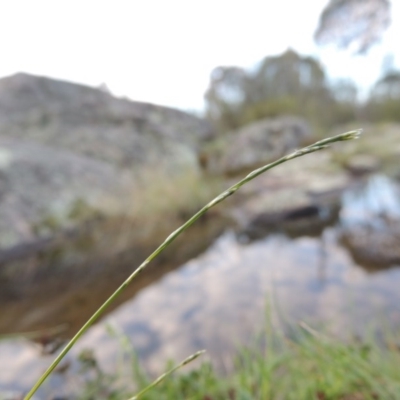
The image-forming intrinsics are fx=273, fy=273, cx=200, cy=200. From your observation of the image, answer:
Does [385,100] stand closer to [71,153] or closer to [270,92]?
[270,92]

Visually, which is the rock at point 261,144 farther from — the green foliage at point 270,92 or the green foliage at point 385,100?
the green foliage at point 385,100

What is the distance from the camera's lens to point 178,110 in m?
4.01

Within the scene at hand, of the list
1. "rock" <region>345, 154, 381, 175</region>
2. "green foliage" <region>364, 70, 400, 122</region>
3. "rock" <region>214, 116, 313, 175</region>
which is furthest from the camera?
"green foliage" <region>364, 70, 400, 122</region>

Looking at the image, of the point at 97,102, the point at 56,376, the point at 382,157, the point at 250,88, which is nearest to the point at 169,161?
the point at 97,102

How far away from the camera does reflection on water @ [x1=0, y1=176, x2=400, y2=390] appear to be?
981mm

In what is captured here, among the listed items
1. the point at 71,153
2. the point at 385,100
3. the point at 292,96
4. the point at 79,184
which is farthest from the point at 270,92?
the point at 79,184

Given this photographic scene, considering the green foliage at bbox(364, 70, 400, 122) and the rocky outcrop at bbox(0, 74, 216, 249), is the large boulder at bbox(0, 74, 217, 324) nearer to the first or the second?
the rocky outcrop at bbox(0, 74, 216, 249)

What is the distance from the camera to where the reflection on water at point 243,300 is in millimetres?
981

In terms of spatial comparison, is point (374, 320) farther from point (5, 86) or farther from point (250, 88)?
point (250, 88)

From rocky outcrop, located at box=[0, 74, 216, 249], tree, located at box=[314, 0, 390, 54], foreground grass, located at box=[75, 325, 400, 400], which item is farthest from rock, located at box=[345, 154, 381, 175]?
tree, located at box=[314, 0, 390, 54]

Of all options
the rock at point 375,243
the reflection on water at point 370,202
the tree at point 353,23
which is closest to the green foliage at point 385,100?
the tree at point 353,23

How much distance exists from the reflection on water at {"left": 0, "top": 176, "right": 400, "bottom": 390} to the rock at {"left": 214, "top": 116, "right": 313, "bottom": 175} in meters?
4.00

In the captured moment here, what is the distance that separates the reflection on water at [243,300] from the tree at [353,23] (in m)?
9.29

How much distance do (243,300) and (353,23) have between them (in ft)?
35.0
